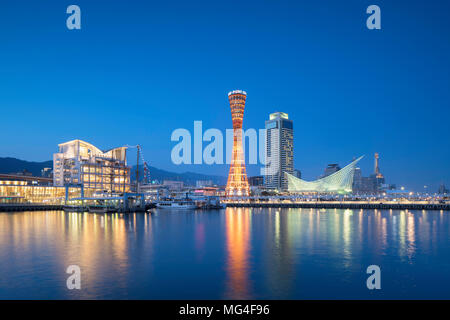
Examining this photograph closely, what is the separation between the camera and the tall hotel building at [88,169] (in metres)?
82.6

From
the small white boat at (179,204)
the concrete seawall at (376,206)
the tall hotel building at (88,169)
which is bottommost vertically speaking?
the concrete seawall at (376,206)

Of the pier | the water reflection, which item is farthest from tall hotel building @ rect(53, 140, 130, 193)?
the water reflection

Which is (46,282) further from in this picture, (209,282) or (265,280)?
(265,280)

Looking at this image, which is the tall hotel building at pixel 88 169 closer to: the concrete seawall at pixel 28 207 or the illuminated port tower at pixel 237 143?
the concrete seawall at pixel 28 207

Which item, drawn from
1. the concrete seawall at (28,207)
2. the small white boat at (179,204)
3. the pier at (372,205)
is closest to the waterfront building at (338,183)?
the pier at (372,205)

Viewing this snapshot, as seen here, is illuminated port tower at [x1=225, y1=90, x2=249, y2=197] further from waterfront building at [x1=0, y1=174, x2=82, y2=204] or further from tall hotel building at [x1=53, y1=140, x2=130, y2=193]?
waterfront building at [x1=0, y1=174, x2=82, y2=204]

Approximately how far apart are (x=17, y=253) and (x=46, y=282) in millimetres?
6941

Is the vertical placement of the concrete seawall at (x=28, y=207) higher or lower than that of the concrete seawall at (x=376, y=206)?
higher

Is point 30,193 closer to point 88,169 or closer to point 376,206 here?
point 88,169

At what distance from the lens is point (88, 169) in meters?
82.4

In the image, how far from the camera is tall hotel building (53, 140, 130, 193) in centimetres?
8262

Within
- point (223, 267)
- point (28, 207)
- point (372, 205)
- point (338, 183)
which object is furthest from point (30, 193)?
point (338, 183)
